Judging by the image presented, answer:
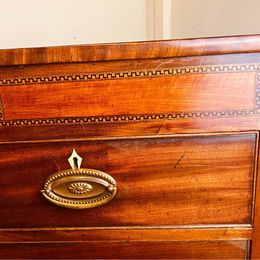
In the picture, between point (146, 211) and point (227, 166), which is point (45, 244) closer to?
point (146, 211)

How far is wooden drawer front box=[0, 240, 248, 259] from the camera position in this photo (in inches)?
19.7

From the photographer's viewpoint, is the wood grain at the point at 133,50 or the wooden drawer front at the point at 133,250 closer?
Result: the wood grain at the point at 133,50

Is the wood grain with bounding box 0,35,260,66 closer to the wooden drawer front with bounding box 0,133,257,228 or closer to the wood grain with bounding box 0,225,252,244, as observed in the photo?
the wooden drawer front with bounding box 0,133,257,228

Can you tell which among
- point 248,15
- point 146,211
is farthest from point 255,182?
point 248,15

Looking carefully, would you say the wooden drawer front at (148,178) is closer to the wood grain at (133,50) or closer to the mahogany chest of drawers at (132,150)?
the mahogany chest of drawers at (132,150)

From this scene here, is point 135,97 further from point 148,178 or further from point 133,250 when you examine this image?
point 133,250

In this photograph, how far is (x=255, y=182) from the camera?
1.51ft

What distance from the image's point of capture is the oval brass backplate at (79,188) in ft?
1.52

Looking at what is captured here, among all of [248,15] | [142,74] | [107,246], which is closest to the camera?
[142,74]

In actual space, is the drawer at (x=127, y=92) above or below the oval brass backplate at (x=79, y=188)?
above

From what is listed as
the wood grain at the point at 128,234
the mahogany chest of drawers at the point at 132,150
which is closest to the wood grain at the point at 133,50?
the mahogany chest of drawers at the point at 132,150

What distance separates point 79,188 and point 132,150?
0.31 feet

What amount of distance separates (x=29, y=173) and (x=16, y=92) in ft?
0.40

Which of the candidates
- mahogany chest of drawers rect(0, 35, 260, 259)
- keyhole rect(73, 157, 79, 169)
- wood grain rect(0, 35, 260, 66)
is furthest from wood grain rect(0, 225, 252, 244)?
wood grain rect(0, 35, 260, 66)
